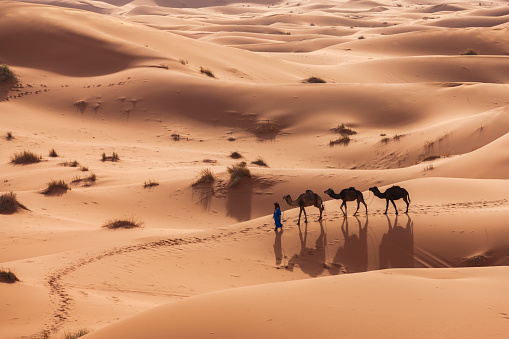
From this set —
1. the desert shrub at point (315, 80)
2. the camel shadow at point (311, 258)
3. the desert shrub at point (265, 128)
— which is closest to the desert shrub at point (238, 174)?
the camel shadow at point (311, 258)

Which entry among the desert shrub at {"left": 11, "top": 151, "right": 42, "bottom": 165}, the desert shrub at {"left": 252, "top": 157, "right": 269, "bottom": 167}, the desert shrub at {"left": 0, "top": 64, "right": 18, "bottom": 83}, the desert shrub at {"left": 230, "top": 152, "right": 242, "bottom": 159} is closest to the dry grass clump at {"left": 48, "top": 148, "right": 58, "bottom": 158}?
the desert shrub at {"left": 11, "top": 151, "right": 42, "bottom": 165}

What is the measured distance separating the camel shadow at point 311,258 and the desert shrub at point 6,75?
2502 centimetres

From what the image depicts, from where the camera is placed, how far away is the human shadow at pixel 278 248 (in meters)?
10.7

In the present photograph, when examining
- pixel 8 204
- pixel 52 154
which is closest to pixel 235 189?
pixel 8 204

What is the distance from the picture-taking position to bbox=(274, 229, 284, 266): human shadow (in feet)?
35.0

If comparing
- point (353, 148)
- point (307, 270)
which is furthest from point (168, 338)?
point (353, 148)

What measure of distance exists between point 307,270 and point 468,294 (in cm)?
405

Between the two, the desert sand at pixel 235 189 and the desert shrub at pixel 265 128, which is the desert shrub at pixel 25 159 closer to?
the desert sand at pixel 235 189

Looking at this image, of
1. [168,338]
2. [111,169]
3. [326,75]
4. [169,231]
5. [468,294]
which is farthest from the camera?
[326,75]

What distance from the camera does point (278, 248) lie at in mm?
11062

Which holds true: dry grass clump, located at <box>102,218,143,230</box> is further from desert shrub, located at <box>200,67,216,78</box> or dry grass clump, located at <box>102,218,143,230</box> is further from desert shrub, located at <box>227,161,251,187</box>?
desert shrub, located at <box>200,67,216,78</box>

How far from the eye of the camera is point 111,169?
2016 cm

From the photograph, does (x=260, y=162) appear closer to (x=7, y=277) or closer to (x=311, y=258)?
(x=311, y=258)

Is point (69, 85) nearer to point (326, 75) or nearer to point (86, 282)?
point (326, 75)
